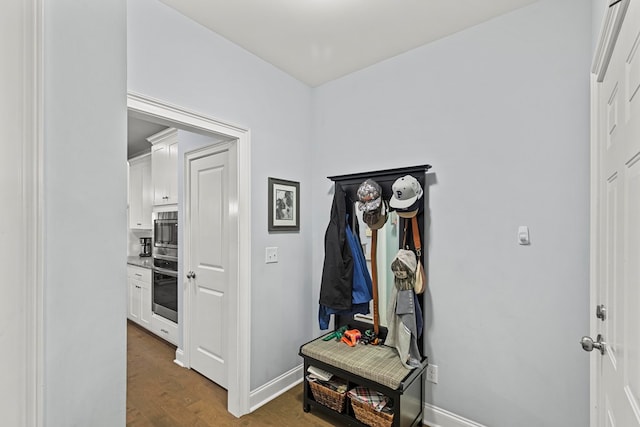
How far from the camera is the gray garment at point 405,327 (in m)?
1.96

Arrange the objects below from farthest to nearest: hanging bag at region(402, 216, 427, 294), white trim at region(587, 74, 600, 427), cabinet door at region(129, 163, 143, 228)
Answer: cabinet door at region(129, 163, 143, 228)
hanging bag at region(402, 216, 427, 294)
white trim at region(587, 74, 600, 427)

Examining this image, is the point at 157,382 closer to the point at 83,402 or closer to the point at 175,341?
the point at 175,341

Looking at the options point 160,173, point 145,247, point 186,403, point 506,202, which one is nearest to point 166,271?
point 160,173

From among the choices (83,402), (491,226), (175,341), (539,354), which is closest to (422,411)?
(539,354)

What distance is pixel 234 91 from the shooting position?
221cm

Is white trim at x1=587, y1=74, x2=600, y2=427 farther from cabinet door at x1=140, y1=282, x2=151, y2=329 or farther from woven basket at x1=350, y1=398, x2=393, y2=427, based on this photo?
cabinet door at x1=140, y1=282, x2=151, y2=329

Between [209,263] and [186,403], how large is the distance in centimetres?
106

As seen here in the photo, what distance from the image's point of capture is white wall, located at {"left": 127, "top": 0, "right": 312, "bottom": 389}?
5.78 feet

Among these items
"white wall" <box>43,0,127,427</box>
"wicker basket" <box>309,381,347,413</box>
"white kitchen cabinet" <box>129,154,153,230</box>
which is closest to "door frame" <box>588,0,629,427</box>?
"wicker basket" <box>309,381,347,413</box>

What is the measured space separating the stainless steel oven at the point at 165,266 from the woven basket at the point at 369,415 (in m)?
2.16

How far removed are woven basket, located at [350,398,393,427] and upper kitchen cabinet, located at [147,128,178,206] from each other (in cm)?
274

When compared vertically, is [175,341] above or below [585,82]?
below

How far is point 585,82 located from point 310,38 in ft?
5.36

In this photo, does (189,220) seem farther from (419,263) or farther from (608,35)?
(608,35)
